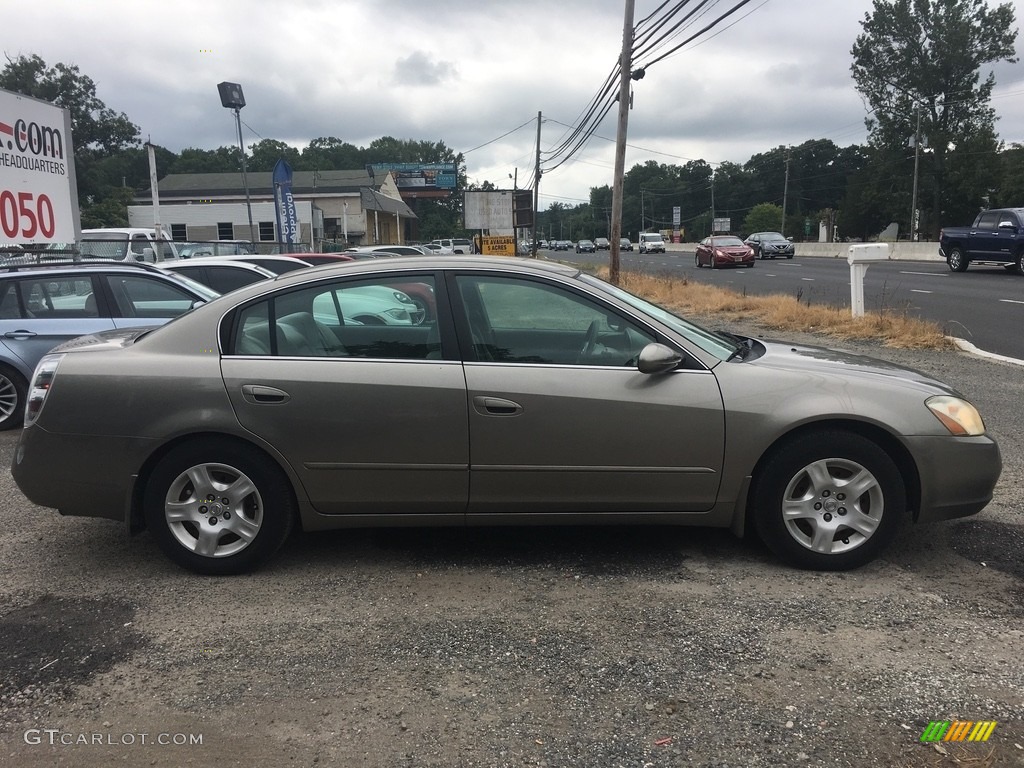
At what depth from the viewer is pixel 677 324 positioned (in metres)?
4.18

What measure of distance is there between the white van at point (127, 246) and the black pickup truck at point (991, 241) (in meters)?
23.1

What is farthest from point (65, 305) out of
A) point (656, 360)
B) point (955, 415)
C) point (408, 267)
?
point (955, 415)

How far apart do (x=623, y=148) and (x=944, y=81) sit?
180 ft

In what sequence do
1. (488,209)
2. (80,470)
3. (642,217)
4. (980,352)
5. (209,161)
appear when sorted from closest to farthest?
(80,470), (980,352), (488,209), (209,161), (642,217)

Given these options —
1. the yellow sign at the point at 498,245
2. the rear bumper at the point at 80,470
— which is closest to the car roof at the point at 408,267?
the rear bumper at the point at 80,470

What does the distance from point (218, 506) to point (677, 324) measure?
2.53 metres

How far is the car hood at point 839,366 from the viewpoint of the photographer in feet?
12.8

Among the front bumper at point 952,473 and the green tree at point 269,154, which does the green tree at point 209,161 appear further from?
the front bumper at point 952,473

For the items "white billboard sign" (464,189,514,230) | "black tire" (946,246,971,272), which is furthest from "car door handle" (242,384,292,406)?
"white billboard sign" (464,189,514,230)

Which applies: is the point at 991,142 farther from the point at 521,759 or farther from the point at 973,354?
the point at 521,759

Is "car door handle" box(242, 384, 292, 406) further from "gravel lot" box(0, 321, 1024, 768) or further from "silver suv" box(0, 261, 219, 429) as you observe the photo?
"silver suv" box(0, 261, 219, 429)

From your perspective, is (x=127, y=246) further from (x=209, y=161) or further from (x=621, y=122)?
(x=209, y=161)

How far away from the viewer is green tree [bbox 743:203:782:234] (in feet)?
346

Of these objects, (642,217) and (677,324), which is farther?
(642,217)
